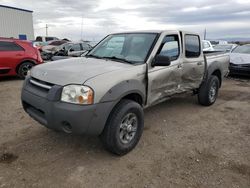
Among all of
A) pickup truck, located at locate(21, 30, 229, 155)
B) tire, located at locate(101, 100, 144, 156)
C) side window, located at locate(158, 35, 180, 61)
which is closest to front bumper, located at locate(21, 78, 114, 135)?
pickup truck, located at locate(21, 30, 229, 155)

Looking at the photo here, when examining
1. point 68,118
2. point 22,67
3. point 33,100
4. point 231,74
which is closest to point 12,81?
point 22,67

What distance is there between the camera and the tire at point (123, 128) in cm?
320

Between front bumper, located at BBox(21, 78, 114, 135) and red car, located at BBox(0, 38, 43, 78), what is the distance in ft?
20.2

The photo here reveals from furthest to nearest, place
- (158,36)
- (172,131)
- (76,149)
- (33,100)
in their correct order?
1. (172,131)
2. (158,36)
3. (76,149)
4. (33,100)

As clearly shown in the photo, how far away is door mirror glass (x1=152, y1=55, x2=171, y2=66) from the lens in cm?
368

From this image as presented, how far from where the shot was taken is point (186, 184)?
288cm

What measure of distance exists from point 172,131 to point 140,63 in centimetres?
149

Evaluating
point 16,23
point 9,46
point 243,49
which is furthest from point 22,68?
point 16,23

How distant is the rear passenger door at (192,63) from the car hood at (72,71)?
5.35 feet

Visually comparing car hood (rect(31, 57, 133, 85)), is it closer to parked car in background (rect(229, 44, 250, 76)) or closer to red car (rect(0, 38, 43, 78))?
red car (rect(0, 38, 43, 78))

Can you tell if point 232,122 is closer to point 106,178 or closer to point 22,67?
point 106,178

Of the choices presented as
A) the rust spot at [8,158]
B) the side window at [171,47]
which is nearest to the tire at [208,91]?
the side window at [171,47]

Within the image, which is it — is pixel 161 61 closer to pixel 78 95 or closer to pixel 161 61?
pixel 161 61

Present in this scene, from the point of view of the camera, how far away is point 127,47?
4.18 metres
